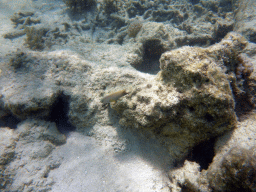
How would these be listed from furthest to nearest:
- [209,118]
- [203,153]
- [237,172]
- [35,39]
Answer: [35,39]
[203,153]
[209,118]
[237,172]

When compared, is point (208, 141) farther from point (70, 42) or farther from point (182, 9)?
point (182, 9)

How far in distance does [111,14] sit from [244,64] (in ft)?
16.5

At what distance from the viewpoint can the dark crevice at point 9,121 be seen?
3153 mm

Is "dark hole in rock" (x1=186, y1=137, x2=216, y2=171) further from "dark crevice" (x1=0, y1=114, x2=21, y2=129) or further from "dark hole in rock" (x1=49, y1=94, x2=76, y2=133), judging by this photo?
"dark crevice" (x1=0, y1=114, x2=21, y2=129)

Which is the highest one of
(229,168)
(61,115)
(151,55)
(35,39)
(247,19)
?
(247,19)

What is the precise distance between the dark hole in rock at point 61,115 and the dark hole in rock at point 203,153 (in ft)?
8.37

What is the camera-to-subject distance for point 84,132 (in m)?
3.09

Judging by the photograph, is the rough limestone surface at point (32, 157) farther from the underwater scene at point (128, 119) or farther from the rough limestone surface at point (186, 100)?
the rough limestone surface at point (186, 100)

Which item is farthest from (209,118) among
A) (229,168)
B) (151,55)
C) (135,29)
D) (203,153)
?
(135,29)

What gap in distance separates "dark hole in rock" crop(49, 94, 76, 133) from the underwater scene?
0.07 ft

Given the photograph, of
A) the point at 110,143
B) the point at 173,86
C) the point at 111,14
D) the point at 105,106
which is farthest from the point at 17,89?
the point at 111,14

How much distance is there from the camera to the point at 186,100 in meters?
2.18

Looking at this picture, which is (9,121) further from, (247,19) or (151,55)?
(247,19)

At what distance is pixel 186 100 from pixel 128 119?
42.9 inches
